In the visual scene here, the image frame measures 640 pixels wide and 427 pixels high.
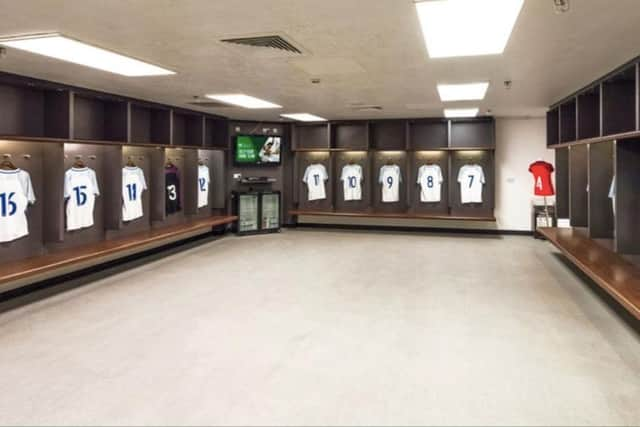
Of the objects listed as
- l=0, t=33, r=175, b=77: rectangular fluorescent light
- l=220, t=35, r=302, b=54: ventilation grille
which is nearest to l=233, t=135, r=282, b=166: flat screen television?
l=0, t=33, r=175, b=77: rectangular fluorescent light

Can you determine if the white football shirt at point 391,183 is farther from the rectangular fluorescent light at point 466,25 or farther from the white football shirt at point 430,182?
the rectangular fluorescent light at point 466,25

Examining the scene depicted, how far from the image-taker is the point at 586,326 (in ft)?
12.3

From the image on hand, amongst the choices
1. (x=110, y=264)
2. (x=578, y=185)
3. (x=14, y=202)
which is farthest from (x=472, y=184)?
(x=14, y=202)

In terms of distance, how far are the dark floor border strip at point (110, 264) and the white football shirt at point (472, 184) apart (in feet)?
15.5

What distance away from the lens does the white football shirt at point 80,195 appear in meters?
5.38

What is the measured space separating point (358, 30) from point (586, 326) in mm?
2926

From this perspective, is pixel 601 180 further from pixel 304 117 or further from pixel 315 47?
pixel 304 117

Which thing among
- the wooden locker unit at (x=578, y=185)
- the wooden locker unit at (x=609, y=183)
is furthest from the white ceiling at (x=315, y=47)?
the wooden locker unit at (x=578, y=185)

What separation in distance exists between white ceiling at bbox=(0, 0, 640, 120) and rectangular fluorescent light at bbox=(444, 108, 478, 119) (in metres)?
1.53

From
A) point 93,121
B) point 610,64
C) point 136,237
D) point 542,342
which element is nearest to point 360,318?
point 542,342

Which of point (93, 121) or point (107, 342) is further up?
point (93, 121)

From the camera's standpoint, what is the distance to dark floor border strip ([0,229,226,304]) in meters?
4.74

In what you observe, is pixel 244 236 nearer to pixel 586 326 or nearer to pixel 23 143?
pixel 23 143

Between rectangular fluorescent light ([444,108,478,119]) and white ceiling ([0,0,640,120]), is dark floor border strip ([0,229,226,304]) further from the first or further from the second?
rectangular fluorescent light ([444,108,478,119])
